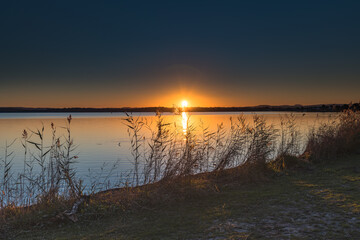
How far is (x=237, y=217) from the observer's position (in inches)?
230

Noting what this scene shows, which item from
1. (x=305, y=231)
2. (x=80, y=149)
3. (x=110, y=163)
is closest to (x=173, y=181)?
(x=305, y=231)

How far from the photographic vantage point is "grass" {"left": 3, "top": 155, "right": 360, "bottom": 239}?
5.05 metres

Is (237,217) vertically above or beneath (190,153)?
beneath

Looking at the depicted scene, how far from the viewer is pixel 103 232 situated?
543 centimetres

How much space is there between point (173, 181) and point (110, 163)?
1149cm

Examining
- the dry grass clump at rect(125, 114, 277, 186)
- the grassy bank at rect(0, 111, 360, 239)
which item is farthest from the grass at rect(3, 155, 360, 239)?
the dry grass clump at rect(125, 114, 277, 186)

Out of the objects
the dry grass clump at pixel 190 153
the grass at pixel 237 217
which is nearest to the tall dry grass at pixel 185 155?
the dry grass clump at pixel 190 153

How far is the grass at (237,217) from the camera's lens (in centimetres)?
505

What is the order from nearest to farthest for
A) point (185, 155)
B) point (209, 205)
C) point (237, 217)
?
1. point (237, 217)
2. point (209, 205)
3. point (185, 155)

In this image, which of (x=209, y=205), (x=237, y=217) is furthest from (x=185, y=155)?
(x=237, y=217)

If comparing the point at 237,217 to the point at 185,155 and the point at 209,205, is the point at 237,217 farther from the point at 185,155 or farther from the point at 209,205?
the point at 185,155

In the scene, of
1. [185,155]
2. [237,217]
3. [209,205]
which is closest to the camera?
[237,217]

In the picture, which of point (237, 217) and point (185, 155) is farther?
point (185, 155)

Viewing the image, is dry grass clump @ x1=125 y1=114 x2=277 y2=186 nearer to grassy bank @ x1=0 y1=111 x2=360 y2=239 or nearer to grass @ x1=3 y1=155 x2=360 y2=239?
grassy bank @ x1=0 y1=111 x2=360 y2=239
